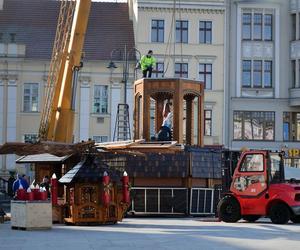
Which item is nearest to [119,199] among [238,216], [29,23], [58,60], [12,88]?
[238,216]

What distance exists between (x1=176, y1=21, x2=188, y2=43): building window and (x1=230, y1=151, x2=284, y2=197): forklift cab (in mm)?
28406

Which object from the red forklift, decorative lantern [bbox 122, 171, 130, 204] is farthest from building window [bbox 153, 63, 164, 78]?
decorative lantern [bbox 122, 171, 130, 204]

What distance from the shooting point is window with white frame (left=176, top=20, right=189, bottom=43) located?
5425 centimetres

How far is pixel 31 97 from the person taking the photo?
53188 millimetres

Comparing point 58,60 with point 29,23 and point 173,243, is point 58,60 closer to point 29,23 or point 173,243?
point 173,243

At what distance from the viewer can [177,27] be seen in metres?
54.3

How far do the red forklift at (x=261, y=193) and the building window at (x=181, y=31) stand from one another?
2820 cm

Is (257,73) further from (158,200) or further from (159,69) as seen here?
(158,200)

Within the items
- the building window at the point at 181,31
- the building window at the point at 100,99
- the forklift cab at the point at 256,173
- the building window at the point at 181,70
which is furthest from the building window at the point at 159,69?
the forklift cab at the point at 256,173

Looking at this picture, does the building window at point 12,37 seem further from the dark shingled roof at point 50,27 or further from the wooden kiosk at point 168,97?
the wooden kiosk at point 168,97

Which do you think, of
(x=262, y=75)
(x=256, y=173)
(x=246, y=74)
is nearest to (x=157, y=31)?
(x=246, y=74)

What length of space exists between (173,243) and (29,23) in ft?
134

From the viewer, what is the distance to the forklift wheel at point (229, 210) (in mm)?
26109

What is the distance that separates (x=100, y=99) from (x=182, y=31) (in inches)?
283
